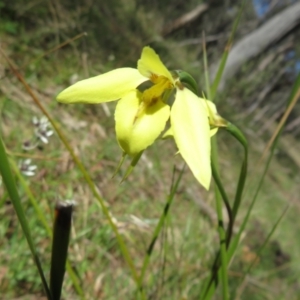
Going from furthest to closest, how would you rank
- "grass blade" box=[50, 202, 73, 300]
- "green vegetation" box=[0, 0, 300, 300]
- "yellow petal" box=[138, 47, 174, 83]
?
"green vegetation" box=[0, 0, 300, 300] → "yellow petal" box=[138, 47, 174, 83] → "grass blade" box=[50, 202, 73, 300]

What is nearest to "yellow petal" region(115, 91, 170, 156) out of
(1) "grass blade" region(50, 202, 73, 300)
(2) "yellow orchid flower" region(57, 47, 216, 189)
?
(2) "yellow orchid flower" region(57, 47, 216, 189)

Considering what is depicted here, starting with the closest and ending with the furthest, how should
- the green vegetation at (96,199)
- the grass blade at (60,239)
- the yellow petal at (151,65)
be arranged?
the grass blade at (60,239)
the yellow petal at (151,65)
the green vegetation at (96,199)

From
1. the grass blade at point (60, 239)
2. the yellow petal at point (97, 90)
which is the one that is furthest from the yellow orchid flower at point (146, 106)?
the grass blade at point (60, 239)

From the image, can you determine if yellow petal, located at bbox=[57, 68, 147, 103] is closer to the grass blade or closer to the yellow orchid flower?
the yellow orchid flower

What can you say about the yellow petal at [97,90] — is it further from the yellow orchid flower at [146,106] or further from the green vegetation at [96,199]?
the green vegetation at [96,199]

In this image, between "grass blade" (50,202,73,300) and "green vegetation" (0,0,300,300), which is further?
"green vegetation" (0,0,300,300)

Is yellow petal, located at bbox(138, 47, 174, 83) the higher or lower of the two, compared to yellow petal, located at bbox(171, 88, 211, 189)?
higher

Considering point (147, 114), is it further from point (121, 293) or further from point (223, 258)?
point (121, 293)

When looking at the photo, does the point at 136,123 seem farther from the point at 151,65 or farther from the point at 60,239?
the point at 60,239
